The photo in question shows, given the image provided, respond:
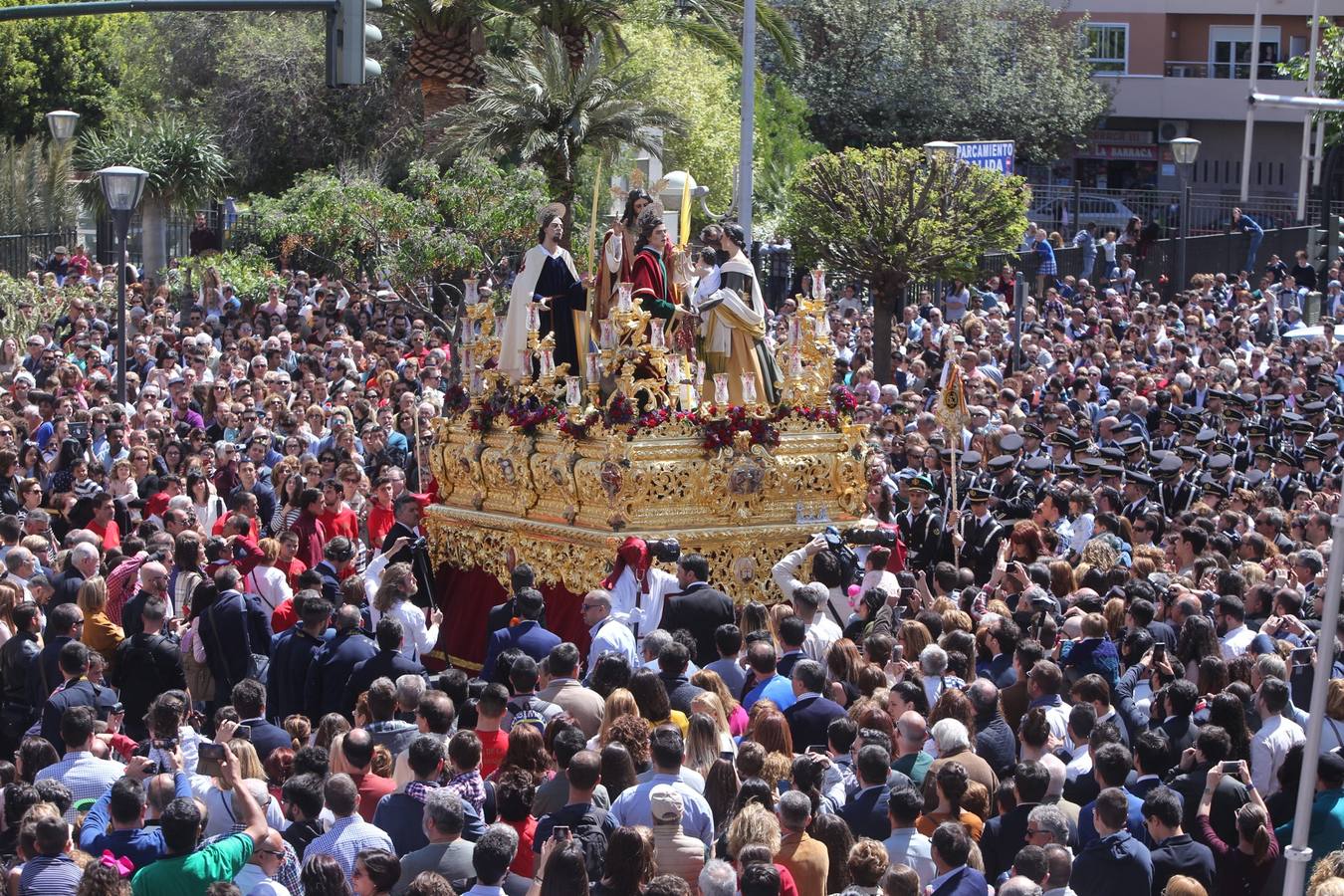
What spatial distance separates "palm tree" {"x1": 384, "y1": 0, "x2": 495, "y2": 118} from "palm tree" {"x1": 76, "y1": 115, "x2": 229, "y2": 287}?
3691mm

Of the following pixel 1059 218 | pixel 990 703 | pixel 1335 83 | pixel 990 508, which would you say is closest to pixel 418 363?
pixel 990 508

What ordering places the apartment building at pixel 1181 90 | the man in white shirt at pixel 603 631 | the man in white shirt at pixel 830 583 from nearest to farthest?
the man in white shirt at pixel 603 631, the man in white shirt at pixel 830 583, the apartment building at pixel 1181 90

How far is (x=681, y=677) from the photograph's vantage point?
10.1 metres

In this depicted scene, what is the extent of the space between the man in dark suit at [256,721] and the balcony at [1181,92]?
44.7 meters

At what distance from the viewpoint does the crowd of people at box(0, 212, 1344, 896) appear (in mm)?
7863

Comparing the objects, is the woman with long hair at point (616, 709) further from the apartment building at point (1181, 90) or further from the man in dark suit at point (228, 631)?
the apartment building at point (1181, 90)

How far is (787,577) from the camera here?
13.5 metres

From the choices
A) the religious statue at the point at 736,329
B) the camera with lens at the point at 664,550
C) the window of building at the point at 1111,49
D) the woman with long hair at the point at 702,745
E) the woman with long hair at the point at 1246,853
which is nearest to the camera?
the woman with long hair at the point at 1246,853

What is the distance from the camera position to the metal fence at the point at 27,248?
107 ft

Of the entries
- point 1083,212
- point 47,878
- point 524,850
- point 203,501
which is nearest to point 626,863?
point 524,850

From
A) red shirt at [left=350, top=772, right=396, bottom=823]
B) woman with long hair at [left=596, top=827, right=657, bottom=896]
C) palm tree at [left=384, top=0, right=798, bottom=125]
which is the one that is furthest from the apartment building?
woman with long hair at [left=596, top=827, right=657, bottom=896]

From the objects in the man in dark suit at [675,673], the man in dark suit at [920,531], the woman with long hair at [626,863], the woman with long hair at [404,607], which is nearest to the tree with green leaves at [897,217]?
the man in dark suit at [920,531]

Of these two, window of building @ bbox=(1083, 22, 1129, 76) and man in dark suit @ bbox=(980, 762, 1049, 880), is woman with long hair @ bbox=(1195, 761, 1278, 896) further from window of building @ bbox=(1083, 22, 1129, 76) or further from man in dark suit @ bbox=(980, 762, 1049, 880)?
window of building @ bbox=(1083, 22, 1129, 76)

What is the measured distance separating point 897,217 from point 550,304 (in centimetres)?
1024
